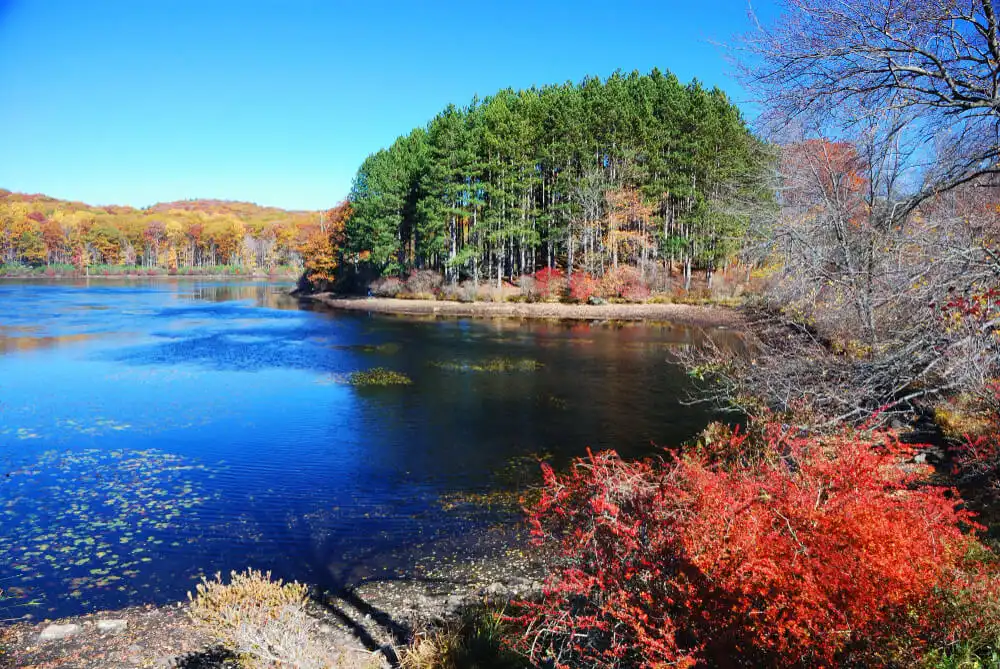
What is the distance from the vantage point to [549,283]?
171 feet

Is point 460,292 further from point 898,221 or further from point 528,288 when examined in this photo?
point 898,221

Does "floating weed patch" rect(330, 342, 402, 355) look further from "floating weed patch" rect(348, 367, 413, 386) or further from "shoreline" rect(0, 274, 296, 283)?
"shoreline" rect(0, 274, 296, 283)

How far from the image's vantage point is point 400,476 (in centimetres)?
1322

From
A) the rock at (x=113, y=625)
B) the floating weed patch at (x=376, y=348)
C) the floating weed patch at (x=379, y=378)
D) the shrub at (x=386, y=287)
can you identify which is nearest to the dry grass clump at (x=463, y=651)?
the rock at (x=113, y=625)

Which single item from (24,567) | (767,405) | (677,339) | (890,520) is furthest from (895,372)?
(677,339)

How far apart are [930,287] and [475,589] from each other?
6.93 m

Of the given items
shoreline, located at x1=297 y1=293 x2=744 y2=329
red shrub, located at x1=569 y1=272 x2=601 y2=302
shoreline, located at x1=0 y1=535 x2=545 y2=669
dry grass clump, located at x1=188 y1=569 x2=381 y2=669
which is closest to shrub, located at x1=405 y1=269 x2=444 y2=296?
shoreline, located at x1=297 y1=293 x2=744 y2=329

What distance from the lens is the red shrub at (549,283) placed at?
51.3 meters

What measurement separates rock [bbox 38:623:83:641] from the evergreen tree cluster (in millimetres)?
45333

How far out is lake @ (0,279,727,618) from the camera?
9.45m

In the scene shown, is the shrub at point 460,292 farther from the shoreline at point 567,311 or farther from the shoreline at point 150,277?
the shoreline at point 150,277

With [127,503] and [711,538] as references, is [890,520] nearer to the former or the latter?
[711,538]

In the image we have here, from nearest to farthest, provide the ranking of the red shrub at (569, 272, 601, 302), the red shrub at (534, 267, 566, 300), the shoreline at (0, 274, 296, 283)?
the red shrub at (569, 272, 601, 302), the red shrub at (534, 267, 566, 300), the shoreline at (0, 274, 296, 283)

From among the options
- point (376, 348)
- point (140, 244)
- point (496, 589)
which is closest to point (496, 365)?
point (376, 348)
